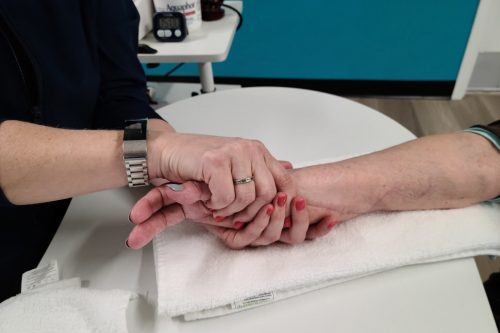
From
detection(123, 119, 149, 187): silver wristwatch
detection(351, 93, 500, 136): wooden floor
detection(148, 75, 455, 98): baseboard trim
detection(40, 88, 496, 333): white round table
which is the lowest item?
detection(351, 93, 500, 136): wooden floor

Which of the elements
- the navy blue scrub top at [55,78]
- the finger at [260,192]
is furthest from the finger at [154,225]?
the navy blue scrub top at [55,78]

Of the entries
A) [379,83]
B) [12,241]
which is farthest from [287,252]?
[379,83]

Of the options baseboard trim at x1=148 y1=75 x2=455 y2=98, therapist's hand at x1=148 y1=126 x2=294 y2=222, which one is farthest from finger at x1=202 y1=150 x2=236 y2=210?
baseboard trim at x1=148 y1=75 x2=455 y2=98

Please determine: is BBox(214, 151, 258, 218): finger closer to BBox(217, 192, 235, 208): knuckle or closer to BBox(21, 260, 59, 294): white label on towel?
BBox(217, 192, 235, 208): knuckle

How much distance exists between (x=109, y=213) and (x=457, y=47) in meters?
2.43

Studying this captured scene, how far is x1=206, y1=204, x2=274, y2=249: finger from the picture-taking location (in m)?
0.61

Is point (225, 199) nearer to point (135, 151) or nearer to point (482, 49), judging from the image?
point (135, 151)

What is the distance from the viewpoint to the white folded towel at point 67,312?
1.58 ft

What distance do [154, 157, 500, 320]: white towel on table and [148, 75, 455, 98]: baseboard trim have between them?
2050mm

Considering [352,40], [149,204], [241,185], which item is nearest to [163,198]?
[149,204]

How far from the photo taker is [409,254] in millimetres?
598

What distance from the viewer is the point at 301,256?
24.1 inches

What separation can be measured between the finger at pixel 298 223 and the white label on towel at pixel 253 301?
11cm

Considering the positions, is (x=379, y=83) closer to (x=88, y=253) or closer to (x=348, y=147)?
(x=348, y=147)
